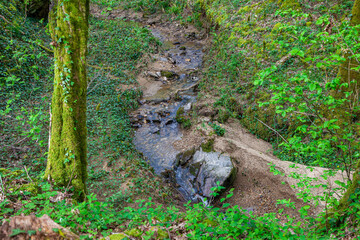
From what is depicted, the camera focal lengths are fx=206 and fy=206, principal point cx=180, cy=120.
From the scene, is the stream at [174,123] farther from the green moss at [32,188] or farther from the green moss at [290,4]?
the green moss at [290,4]

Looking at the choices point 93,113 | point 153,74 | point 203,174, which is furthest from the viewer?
point 153,74

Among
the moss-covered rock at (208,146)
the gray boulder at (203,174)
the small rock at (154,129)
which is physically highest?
the small rock at (154,129)

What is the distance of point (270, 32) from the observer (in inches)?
409

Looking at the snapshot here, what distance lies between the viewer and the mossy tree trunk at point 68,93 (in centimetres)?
357

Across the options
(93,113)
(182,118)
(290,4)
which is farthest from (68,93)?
(290,4)

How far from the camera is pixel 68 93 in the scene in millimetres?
3668

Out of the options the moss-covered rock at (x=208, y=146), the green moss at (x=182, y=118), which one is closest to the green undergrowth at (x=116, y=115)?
the moss-covered rock at (x=208, y=146)

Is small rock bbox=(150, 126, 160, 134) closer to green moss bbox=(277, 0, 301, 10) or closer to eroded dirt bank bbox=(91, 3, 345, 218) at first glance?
eroded dirt bank bbox=(91, 3, 345, 218)

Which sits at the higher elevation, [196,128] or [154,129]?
[154,129]

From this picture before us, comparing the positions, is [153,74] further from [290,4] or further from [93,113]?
[290,4]

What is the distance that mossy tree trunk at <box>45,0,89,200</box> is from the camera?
3.57 m

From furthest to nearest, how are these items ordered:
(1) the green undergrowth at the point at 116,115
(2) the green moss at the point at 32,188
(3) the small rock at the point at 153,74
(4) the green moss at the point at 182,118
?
(3) the small rock at the point at 153,74 → (4) the green moss at the point at 182,118 → (1) the green undergrowth at the point at 116,115 → (2) the green moss at the point at 32,188

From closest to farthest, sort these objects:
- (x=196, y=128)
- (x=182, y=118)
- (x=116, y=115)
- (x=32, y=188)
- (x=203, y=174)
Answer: (x=32, y=188) < (x=203, y=174) < (x=196, y=128) < (x=116, y=115) < (x=182, y=118)

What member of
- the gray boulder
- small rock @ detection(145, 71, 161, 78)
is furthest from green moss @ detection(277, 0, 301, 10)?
the gray boulder
